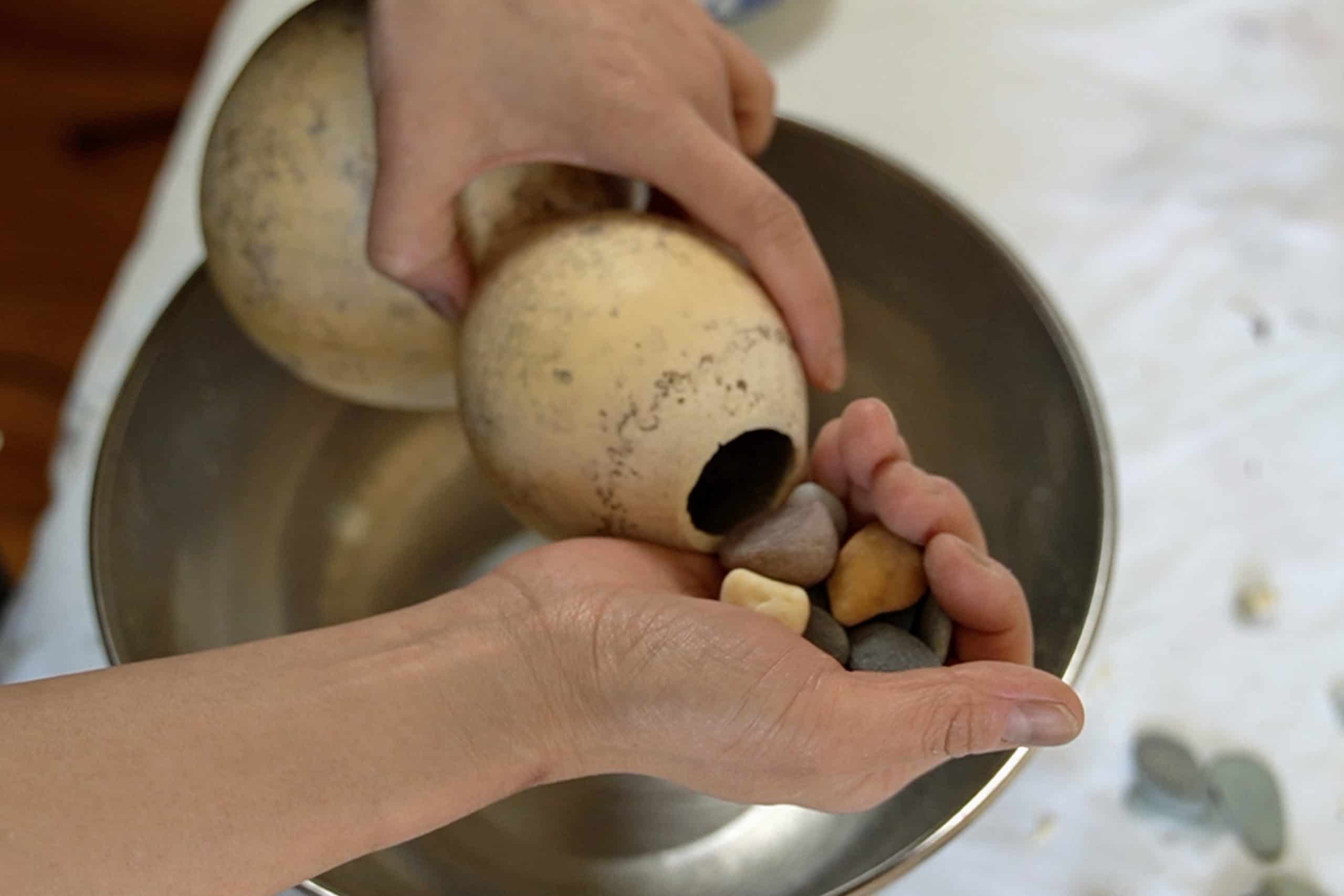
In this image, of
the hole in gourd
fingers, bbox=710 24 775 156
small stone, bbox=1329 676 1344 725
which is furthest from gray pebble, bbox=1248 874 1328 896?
fingers, bbox=710 24 775 156

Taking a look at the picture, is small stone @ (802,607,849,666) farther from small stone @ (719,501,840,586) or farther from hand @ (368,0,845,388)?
hand @ (368,0,845,388)

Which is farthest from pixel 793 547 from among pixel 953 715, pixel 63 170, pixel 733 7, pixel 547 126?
pixel 63 170

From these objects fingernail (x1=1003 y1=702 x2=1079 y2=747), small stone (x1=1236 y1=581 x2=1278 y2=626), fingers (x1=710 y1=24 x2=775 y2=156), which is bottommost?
small stone (x1=1236 y1=581 x2=1278 y2=626)

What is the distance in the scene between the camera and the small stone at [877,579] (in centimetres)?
54

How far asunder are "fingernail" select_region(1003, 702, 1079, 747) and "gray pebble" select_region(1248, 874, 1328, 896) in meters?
0.31

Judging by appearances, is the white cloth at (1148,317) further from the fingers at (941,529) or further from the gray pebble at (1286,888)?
the fingers at (941,529)

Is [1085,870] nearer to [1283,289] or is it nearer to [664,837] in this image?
[664,837]

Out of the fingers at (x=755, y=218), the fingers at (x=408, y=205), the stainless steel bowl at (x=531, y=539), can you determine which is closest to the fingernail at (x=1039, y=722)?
the stainless steel bowl at (x=531, y=539)

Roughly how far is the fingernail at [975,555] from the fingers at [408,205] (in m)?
0.30

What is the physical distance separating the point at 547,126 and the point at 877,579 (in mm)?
279

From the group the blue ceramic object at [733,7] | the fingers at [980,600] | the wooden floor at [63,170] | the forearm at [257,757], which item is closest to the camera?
the forearm at [257,757]

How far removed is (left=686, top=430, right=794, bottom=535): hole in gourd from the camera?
588 mm

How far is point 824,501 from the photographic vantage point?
Result: 57cm

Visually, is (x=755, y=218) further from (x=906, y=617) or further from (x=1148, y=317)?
(x=1148, y=317)
